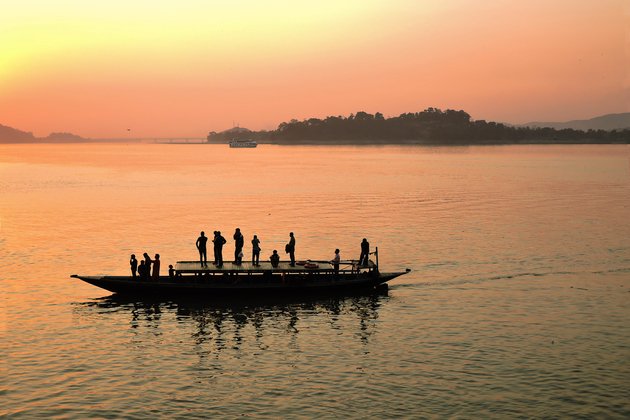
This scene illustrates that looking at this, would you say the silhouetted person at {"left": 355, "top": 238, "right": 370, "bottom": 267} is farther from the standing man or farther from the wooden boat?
the wooden boat

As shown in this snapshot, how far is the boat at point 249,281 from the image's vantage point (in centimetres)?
4122

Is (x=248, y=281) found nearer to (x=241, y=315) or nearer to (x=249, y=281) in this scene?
(x=249, y=281)

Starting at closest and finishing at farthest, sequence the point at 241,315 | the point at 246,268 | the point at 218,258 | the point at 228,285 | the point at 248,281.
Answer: the point at 241,315 < the point at 228,285 < the point at 248,281 < the point at 246,268 < the point at 218,258

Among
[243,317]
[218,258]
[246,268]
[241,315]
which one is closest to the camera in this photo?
[243,317]

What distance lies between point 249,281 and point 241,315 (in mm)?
3734

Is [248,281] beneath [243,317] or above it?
above

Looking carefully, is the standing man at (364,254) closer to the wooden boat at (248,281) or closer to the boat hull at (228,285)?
the wooden boat at (248,281)

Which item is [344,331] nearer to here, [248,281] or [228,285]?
[248,281]

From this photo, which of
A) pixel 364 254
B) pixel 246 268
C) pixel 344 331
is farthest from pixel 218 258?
pixel 344 331

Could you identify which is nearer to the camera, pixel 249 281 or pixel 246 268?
pixel 249 281

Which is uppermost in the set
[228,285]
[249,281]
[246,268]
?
[246,268]

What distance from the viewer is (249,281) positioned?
137ft

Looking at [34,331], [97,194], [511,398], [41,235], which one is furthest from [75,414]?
[97,194]

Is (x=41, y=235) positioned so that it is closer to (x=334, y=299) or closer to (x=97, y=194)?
(x=334, y=299)
